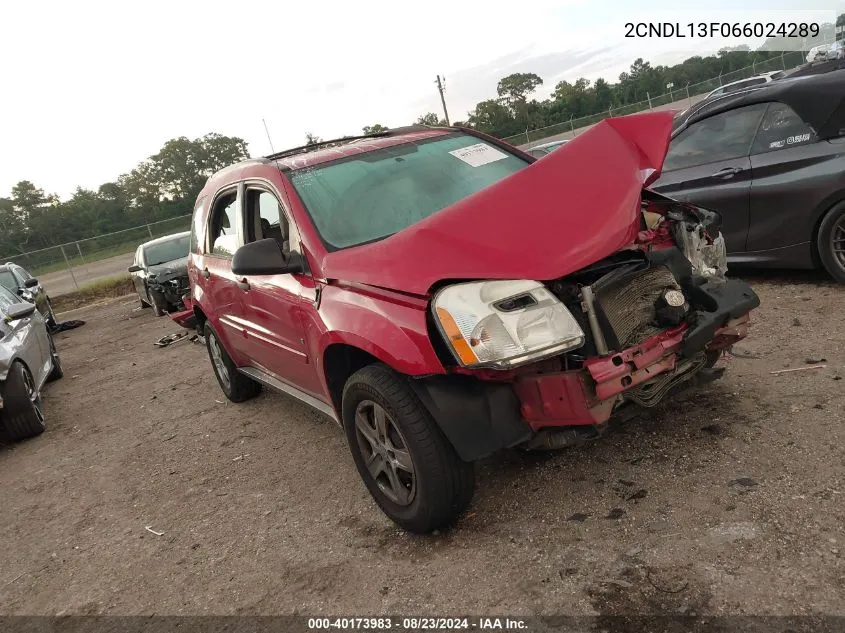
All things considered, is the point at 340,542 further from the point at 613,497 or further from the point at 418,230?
the point at 418,230

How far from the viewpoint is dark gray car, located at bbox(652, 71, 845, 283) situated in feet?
16.2

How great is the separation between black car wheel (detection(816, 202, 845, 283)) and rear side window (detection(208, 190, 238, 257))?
433 cm

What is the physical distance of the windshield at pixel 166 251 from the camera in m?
13.1

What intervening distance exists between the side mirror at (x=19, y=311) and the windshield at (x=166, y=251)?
239 inches

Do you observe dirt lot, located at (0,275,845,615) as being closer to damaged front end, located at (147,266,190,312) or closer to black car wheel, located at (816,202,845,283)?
black car wheel, located at (816,202,845,283)

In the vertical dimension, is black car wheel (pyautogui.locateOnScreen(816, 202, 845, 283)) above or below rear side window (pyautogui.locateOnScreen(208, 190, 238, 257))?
below

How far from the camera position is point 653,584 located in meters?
2.41

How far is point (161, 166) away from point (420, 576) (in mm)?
63809

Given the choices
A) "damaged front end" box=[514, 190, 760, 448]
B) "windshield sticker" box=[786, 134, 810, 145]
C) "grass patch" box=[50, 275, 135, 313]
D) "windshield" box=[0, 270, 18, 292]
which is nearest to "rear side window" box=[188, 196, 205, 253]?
"damaged front end" box=[514, 190, 760, 448]

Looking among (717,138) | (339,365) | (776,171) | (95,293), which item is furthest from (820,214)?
(95,293)

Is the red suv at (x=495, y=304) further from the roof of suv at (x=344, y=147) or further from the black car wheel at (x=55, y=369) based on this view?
the black car wheel at (x=55, y=369)

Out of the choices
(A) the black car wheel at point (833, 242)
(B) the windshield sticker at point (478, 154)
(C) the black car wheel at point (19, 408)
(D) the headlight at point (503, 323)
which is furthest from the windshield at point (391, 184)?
(C) the black car wheel at point (19, 408)

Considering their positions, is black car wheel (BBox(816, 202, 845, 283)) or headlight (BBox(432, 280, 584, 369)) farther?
black car wheel (BBox(816, 202, 845, 283))

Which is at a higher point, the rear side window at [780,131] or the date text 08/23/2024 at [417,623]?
the rear side window at [780,131]
